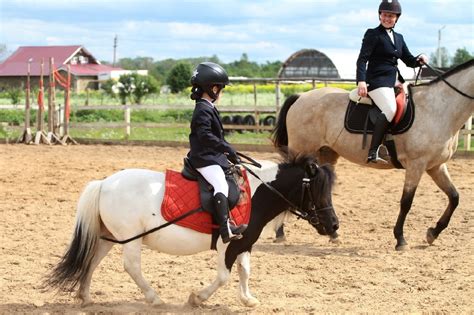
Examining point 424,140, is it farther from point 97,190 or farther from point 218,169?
point 97,190

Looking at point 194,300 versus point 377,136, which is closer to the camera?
point 194,300

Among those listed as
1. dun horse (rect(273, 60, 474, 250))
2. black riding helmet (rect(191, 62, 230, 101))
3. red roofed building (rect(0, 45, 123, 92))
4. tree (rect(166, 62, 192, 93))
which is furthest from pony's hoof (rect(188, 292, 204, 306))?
red roofed building (rect(0, 45, 123, 92))

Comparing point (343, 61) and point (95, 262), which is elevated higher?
point (343, 61)

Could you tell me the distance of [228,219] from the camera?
18.1 ft

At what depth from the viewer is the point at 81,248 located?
559cm

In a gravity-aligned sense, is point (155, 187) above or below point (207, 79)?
→ below

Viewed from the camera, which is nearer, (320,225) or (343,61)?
(320,225)

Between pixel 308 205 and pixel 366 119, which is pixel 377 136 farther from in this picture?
pixel 308 205

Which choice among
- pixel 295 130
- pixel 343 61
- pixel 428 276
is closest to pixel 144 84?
pixel 343 61

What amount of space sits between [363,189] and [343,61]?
50.8 metres

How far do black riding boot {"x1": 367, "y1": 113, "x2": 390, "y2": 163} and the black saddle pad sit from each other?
13cm

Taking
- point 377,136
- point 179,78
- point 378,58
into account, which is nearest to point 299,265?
point 377,136

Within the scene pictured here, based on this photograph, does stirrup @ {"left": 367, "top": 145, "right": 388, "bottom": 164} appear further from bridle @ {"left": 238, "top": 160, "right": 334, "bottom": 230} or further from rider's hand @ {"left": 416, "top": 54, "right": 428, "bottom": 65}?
bridle @ {"left": 238, "top": 160, "right": 334, "bottom": 230}

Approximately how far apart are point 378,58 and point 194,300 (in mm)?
3974
